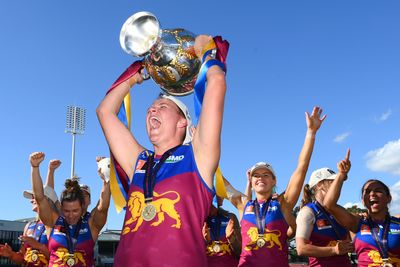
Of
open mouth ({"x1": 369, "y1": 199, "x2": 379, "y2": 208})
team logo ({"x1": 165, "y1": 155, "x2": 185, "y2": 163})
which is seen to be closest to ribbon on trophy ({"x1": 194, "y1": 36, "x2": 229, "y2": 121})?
team logo ({"x1": 165, "y1": 155, "x2": 185, "y2": 163})

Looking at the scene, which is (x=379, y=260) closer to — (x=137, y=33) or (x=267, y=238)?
(x=267, y=238)

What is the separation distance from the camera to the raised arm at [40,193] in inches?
289

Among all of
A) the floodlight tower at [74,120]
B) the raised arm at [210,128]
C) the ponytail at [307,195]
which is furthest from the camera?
the floodlight tower at [74,120]

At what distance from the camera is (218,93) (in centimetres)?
333

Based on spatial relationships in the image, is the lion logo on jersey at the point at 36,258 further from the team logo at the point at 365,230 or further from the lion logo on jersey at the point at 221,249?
the team logo at the point at 365,230

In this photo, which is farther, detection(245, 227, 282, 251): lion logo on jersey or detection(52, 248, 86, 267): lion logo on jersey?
detection(52, 248, 86, 267): lion logo on jersey

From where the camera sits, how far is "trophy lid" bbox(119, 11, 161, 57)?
12.6 ft

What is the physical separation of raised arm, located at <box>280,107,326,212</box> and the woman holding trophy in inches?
92.7

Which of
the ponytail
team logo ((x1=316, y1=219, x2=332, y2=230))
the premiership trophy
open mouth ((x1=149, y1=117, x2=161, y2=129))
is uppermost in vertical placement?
the premiership trophy

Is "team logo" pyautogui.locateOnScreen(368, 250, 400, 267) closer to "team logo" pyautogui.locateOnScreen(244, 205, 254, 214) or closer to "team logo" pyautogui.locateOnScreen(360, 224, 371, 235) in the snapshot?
"team logo" pyautogui.locateOnScreen(360, 224, 371, 235)

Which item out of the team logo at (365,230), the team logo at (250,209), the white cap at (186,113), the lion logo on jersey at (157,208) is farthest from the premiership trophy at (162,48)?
the team logo at (365,230)

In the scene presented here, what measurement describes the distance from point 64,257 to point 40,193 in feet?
3.86

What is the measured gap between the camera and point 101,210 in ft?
24.0

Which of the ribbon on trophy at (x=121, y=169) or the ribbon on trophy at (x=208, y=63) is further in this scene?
the ribbon on trophy at (x=121, y=169)
